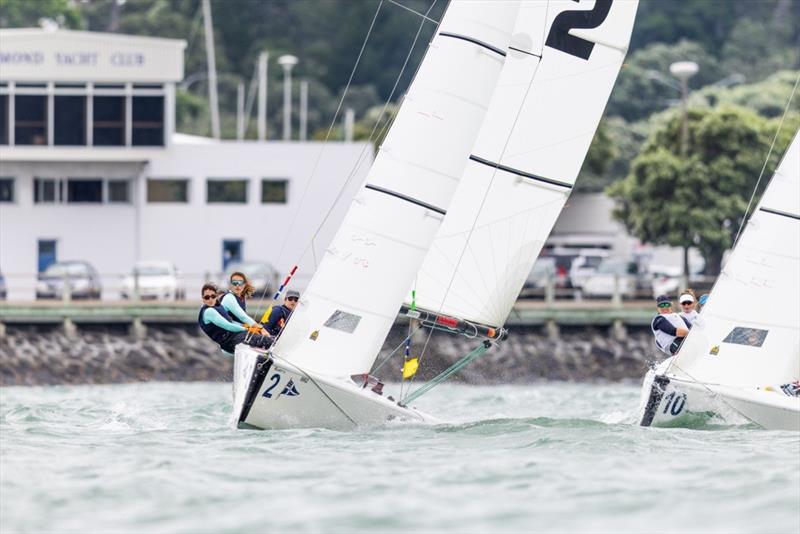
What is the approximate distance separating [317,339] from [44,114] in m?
25.5

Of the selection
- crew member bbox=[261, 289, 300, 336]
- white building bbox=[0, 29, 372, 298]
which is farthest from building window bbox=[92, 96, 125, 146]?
crew member bbox=[261, 289, 300, 336]

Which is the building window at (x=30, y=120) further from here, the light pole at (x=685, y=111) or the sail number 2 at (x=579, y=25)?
the sail number 2 at (x=579, y=25)

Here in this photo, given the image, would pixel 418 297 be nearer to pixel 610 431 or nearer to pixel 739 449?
pixel 610 431

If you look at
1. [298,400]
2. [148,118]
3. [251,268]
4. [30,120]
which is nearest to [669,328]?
[298,400]

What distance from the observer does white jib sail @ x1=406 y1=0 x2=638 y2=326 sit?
17.2 m

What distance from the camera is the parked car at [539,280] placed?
3495cm

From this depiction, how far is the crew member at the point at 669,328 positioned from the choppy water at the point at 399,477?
1.00 m

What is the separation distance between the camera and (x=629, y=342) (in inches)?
1309

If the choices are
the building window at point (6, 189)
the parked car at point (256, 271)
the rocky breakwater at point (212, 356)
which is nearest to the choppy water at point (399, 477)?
the rocky breakwater at point (212, 356)

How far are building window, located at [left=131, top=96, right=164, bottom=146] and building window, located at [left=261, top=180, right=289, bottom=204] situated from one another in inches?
128

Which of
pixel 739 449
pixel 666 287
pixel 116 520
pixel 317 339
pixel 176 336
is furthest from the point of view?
pixel 666 287

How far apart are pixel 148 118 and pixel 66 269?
492 centimetres

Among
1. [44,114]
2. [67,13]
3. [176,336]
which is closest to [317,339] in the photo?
[176,336]

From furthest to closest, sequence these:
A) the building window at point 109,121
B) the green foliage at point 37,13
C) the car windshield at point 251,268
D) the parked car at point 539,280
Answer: the green foliage at point 37,13 < the building window at point 109,121 < the car windshield at point 251,268 < the parked car at point 539,280
